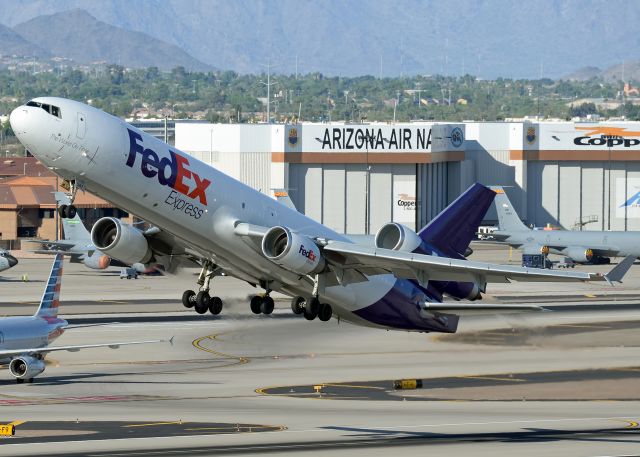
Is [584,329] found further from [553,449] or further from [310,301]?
[310,301]

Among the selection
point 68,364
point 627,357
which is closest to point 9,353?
point 68,364

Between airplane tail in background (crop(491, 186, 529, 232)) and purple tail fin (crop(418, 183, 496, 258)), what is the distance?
310 feet

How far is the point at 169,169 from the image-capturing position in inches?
2557

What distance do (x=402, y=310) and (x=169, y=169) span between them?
23.5 metres

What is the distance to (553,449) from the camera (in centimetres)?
8188

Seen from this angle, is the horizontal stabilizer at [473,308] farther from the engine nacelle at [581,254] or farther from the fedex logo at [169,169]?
the engine nacelle at [581,254]

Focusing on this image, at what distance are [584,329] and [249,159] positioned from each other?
3031 inches

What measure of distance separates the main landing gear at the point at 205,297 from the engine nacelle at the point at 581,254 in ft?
361

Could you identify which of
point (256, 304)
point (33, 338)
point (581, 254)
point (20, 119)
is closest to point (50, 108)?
point (20, 119)

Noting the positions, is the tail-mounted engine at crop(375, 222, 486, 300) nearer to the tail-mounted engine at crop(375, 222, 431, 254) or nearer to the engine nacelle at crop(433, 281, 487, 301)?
the tail-mounted engine at crop(375, 222, 431, 254)

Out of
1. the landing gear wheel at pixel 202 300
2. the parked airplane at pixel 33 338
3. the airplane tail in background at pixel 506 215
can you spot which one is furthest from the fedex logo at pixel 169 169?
the airplane tail in background at pixel 506 215

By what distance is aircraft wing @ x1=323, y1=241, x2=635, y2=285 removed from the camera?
68.3 meters

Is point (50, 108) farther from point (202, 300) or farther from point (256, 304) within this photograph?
point (256, 304)

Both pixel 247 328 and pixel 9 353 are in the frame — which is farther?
pixel 247 328
